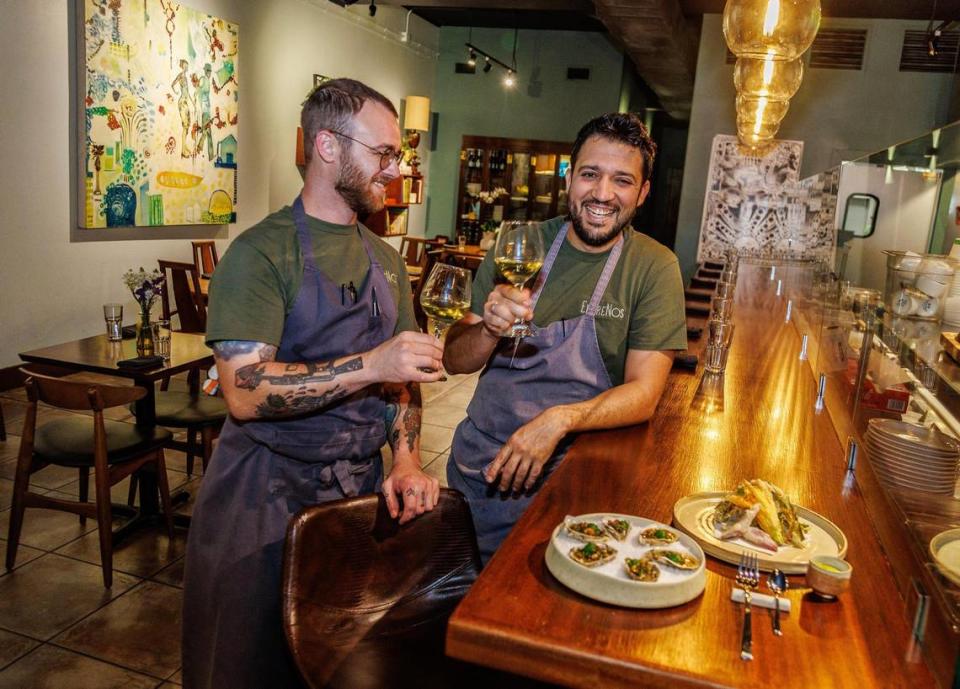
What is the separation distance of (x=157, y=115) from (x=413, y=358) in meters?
6.08

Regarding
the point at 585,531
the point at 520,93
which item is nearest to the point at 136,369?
the point at 585,531

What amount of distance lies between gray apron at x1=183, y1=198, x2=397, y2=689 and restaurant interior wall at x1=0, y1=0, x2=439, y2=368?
478 cm

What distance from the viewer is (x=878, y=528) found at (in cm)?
150

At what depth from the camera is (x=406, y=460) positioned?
185cm

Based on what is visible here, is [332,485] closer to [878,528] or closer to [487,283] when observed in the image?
[487,283]

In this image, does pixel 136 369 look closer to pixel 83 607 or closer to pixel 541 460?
pixel 83 607

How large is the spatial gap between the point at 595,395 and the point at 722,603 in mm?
946

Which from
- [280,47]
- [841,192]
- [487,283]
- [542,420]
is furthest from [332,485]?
[280,47]

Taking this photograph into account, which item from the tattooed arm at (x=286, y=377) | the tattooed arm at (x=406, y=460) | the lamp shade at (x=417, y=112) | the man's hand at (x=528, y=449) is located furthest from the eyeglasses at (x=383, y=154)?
the lamp shade at (x=417, y=112)

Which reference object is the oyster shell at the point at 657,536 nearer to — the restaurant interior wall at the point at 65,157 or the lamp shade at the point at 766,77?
the lamp shade at the point at 766,77

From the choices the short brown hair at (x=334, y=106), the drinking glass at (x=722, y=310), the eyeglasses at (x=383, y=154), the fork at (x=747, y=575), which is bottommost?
the fork at (x=747, y=575)

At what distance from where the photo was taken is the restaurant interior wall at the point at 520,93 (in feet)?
40.0

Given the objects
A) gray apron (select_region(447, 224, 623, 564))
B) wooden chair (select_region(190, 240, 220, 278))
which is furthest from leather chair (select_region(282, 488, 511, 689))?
wooden chair (select_region(190, 240, 220, 278))

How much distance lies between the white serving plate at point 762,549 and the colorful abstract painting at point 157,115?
595 centimetres
